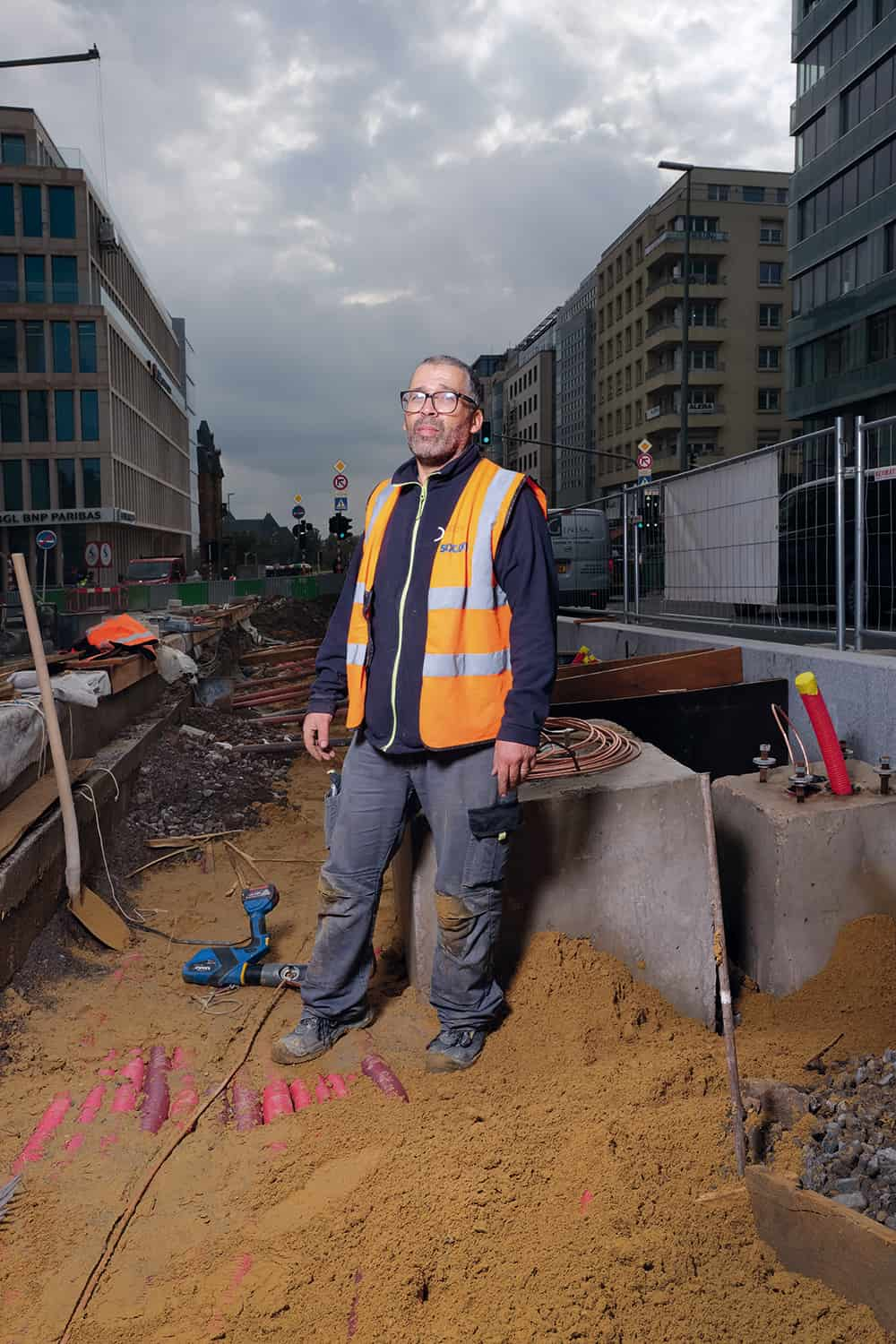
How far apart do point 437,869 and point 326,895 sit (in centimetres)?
43

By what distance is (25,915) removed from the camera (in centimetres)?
435

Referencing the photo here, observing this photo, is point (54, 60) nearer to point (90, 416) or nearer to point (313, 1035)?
point (313, 1035)

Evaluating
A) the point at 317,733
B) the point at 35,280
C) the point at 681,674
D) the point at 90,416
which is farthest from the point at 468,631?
the point at 35,280

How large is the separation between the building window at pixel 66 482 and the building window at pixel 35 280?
8.48 metres

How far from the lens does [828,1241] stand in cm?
221

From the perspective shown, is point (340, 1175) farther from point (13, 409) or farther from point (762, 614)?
point (13, 409)

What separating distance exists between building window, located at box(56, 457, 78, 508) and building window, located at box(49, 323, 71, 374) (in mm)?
4793

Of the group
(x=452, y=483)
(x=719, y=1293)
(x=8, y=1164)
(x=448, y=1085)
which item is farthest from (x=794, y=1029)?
(x=8, y=1164)

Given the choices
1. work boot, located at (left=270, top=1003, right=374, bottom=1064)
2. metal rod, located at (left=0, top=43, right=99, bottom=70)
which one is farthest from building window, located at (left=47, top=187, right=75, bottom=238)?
work boot, located at (left=270, top=1003, right=374, bottom=1064)

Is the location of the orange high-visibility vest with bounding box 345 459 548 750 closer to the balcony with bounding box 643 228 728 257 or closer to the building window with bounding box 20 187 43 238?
the building window with bounding box 20 187 43 238

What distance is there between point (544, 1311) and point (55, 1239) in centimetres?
137

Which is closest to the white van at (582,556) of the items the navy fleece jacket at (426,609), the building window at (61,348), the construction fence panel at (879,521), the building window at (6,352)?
the construction fence panel at (879,521)

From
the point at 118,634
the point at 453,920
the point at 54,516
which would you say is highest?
the point at 54,516

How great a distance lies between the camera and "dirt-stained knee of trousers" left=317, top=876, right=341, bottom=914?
11.8 feet
